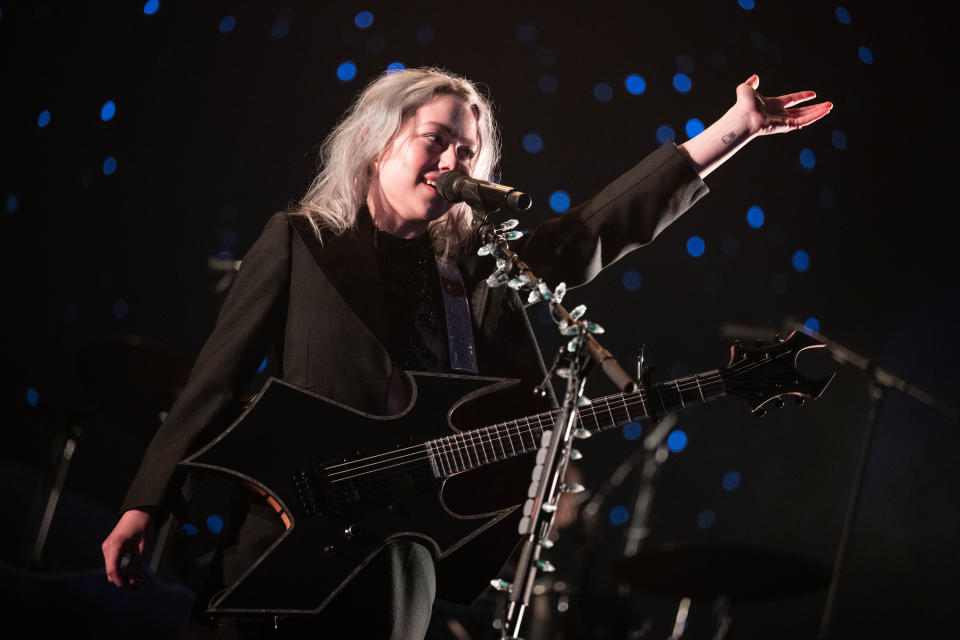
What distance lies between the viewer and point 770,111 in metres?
1.93

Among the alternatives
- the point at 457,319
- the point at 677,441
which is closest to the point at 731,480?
the point at 677,441

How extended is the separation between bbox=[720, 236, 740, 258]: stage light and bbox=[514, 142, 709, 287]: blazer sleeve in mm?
1803

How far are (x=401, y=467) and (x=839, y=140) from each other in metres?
3.05

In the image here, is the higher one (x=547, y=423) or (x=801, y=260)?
(x=801, y=260)

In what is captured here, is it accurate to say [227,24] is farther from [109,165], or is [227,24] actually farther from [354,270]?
[354,270]

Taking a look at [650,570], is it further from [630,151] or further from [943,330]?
[943,330]

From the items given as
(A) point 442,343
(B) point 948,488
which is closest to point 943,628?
(B) point 948,488

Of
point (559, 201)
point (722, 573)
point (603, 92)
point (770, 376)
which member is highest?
point (603, 92)

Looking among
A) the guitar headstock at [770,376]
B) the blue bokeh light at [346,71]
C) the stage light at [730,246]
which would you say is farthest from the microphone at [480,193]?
the stage light at [730,246]

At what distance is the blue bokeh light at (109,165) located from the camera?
3.01 metres

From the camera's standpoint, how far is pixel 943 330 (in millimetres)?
3904

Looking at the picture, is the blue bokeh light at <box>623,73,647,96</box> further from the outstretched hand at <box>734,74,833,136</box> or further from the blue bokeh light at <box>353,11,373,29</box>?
the outstretched hand at <box>734,74,833,136</box>

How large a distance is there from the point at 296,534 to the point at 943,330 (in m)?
3.48

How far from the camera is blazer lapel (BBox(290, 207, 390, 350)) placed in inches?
68.2
